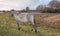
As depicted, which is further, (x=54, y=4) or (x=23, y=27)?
(x=54, y=4)

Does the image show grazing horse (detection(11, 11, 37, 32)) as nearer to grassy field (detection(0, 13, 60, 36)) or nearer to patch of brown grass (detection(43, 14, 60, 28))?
grassy field (detection(0, 13, 60, 36))

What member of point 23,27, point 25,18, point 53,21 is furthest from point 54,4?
point 23,27

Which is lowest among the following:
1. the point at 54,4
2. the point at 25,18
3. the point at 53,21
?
the point at 53,21

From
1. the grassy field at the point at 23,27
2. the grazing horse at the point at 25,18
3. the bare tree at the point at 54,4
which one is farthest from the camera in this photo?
the bare tree at the point at 54,4

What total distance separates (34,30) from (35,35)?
1.86 feet

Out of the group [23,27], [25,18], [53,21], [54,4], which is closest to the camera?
[23,27]

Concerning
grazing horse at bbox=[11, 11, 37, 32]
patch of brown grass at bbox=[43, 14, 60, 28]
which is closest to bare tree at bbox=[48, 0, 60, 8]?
patch of brown grass at bbox=[43, 14, 60, 28]

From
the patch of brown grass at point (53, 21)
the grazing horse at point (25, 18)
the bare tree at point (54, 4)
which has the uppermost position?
the bare tree at point (54, 4)

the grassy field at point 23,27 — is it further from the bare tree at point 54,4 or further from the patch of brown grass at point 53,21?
the patch of brown grass at point 53,21

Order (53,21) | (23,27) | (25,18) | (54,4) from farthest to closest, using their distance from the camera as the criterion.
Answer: (53,21), (54,4), (25,18), (23,27)

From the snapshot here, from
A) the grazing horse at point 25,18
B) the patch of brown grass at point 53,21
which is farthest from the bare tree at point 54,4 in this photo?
the grazing horse at point 25,18

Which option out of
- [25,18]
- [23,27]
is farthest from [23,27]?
[25,18]

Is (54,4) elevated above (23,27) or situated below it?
above

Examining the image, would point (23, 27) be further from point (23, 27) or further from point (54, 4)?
point (54, 4)
